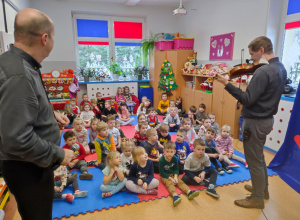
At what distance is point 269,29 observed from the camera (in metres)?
4.12

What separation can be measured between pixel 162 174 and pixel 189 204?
535 millimetres

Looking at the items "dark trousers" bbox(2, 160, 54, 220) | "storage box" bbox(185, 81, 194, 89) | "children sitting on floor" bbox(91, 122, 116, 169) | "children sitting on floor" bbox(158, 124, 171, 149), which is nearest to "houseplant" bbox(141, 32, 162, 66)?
"storage box" bbox(185, 81, 194, 89)

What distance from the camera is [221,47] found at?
17.9 feet

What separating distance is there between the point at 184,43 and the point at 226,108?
2839 mm

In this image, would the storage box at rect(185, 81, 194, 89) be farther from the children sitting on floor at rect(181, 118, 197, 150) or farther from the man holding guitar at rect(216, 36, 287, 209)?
the man holding guitar at rect(216, 36, 287, 209)

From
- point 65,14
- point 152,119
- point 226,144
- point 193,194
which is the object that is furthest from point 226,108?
point 65,14

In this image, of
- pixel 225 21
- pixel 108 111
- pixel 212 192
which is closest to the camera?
pixel 212 192

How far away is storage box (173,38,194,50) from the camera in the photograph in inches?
258

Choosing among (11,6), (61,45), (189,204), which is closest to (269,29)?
(189,204)

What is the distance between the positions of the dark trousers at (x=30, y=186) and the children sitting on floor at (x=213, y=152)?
2.54 meters

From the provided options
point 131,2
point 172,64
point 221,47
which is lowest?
point 172,64

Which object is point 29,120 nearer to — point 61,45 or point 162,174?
point 162,174

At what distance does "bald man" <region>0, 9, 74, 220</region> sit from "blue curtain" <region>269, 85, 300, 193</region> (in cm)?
220

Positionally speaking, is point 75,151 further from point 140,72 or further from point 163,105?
point 140,72
